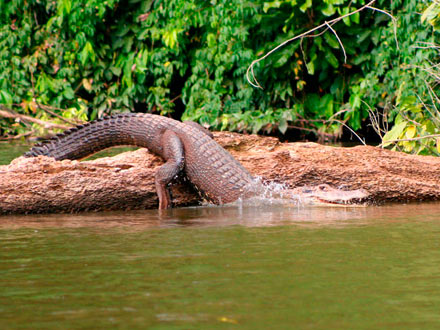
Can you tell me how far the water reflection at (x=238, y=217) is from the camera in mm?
5363

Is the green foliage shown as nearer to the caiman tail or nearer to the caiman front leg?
the caiman front leg

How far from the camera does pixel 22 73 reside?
1509 centimetres

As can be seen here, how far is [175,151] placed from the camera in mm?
6715

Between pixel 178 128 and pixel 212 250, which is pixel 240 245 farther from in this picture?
pixel 178 128

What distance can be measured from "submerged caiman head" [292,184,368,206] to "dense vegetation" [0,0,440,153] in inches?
161

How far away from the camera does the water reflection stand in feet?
17.6

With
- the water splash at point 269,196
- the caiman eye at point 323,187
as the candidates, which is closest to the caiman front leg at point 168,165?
the water splash at point 269,196

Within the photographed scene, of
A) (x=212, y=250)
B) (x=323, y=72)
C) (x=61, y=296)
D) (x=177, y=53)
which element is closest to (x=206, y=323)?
(x=61, y=296)

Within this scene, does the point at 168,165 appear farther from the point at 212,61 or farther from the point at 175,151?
the point at 212,61

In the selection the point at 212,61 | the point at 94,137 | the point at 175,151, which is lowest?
the point at 175,151

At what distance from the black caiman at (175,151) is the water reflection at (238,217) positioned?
201 millimetres

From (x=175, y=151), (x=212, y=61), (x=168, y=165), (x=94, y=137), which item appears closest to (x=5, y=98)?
(x=212, y=61)

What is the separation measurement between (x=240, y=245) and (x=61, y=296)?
1428mm

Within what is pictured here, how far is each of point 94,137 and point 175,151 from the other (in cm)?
100
